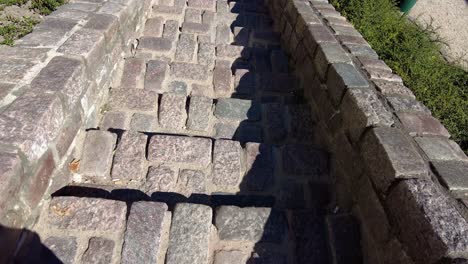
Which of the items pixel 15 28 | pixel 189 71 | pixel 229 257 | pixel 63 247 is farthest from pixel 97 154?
pixel 15 28

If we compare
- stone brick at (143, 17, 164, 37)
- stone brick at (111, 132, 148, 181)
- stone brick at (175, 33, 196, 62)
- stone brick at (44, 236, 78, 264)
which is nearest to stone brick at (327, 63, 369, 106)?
stone brick at (111, 132, 148, 181)

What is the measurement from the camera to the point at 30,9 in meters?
3.75

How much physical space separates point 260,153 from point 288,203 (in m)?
0.35

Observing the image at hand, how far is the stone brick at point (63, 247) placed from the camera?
56.7 inches

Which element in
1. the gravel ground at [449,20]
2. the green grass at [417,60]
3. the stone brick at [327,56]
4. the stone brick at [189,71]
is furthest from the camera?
the gravel ground at [449,20]

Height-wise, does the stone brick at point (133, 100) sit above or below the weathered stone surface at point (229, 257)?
above

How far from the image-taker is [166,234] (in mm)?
1574

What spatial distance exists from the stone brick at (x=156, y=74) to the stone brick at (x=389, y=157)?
1.61 m

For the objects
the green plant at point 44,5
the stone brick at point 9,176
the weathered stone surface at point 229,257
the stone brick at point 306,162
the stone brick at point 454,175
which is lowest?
the green plant at point 44,5

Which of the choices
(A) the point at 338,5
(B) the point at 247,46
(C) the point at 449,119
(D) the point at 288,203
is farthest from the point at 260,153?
(A) the point at 338,5

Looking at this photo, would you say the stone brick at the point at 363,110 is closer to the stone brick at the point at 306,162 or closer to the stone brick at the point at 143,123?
the stone brick at the point at 306,162

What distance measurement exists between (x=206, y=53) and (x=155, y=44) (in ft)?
1.52

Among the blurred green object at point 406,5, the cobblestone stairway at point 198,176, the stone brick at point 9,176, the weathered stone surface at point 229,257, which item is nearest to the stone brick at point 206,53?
the cobblestone stairway at point 198,176

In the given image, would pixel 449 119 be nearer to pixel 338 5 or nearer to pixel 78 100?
pixel 338 5
